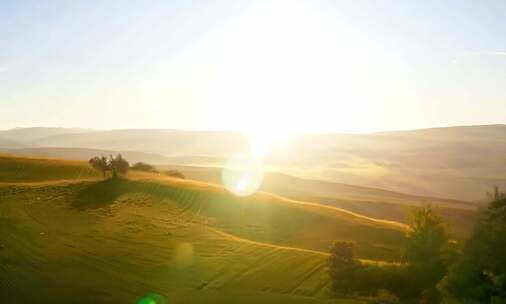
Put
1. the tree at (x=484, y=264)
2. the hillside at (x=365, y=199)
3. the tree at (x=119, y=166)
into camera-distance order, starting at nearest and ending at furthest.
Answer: the tree at (x=484, y=264) → the tree at (x=119, y=166) → the hillside at (x=365, y=199)

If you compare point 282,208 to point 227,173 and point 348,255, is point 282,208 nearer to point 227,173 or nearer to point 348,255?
point 348,255

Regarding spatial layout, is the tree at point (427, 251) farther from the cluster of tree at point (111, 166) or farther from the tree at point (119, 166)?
the tree at point (119, 166)

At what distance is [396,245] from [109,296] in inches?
1099

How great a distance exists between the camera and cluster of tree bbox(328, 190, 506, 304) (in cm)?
2205

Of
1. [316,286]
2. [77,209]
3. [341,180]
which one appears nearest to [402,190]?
[341,180]

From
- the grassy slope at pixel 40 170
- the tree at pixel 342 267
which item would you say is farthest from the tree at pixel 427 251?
the grassy slope at pixel 40 170

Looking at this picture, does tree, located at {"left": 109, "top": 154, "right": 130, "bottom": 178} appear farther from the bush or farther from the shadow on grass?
the bush

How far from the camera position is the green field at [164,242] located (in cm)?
3197

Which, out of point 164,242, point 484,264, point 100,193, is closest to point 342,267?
point 484,264

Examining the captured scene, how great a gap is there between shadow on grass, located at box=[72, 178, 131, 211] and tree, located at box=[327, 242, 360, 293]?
3105cm

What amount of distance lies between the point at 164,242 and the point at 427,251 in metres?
22.1

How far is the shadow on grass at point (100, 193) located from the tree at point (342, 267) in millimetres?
31046

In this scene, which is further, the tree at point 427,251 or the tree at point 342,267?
the tree at point 342,267

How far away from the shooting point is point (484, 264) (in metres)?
22.3
